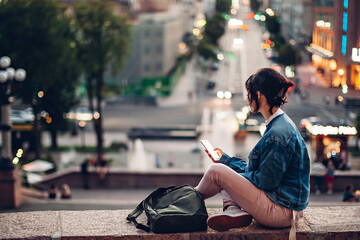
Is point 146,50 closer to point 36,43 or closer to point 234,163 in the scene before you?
point 36,43

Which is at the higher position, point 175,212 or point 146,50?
point 146,50

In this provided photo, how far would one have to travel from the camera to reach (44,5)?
29688mm

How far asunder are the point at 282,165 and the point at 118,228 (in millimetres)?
1433

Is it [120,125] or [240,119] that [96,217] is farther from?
[120,125]

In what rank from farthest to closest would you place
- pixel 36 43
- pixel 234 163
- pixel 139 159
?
pixel 139 159 < pixel 36 43 < pixel 234 163

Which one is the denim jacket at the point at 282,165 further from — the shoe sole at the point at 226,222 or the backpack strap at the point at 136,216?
the backpack strap at the point at 136,216

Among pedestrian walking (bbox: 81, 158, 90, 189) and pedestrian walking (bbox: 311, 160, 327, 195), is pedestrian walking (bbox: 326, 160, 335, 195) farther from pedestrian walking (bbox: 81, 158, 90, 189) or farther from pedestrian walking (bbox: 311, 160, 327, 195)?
pedestrian walking (bbox: 81, 158, 90, 189)

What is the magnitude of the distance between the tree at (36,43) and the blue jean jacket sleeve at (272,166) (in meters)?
25.3

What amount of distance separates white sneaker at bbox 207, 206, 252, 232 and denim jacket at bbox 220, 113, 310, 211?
0.89 feet

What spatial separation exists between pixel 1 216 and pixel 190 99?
52.1m

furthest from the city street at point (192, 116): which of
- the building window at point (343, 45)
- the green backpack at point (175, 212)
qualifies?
the green backpack at point (175, 212)


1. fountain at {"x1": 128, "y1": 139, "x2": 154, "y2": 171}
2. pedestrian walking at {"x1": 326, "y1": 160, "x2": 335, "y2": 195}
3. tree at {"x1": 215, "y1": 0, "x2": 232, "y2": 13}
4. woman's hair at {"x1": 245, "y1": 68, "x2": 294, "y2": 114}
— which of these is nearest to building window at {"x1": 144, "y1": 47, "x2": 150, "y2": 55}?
fountain at {"x1": 128, "y1": 139, "x2": 154, "y2": 171}

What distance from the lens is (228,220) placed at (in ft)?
15.7

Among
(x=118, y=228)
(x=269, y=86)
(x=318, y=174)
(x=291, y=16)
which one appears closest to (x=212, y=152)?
(x=269, y=86)
